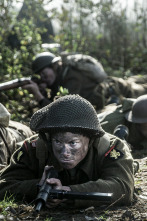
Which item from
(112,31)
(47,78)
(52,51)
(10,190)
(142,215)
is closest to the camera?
(142,215)

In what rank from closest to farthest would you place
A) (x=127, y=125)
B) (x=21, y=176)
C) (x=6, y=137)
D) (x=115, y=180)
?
(x=115, y=180)
(x=21, y=176)
(x=6, y=137)
(x=127, y=125)

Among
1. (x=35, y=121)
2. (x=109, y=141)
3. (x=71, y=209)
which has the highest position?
(x=35, y=121)

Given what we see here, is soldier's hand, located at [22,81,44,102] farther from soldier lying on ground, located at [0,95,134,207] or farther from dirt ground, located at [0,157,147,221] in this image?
dirt ground, located at [0,157,147,221]

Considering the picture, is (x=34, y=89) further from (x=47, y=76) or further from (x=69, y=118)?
(x=69, y=118)

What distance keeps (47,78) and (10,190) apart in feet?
16.9

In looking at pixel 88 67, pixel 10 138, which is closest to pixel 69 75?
pixel 88 67

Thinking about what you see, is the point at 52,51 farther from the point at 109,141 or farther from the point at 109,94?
the point at 109,141

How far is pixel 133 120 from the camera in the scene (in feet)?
22.4

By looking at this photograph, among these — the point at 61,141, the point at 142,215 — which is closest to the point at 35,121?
the point at 61,141

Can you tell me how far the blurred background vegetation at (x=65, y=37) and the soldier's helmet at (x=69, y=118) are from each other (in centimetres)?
403

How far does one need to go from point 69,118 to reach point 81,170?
2.06 feet

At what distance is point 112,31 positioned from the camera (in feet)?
46.9

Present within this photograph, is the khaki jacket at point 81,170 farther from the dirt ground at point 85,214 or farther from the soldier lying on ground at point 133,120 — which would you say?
the soldier lying on ground at point 133,120

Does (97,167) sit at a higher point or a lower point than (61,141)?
lower
